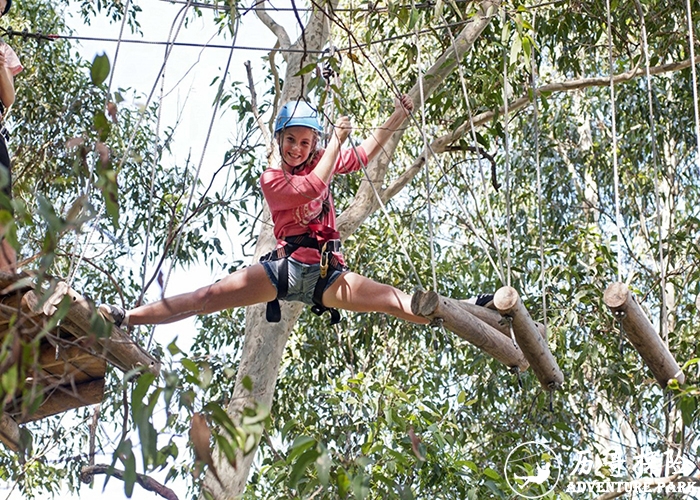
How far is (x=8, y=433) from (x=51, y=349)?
359mm

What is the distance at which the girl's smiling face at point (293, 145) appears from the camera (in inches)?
124

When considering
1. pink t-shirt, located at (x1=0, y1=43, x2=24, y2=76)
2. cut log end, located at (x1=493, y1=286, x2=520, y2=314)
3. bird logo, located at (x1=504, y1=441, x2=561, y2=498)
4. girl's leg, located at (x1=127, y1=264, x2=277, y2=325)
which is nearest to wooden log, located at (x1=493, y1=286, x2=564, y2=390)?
cut log end, located at (x1=493, y1=286, x2=520, y2=314)

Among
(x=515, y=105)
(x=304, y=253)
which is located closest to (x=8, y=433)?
(x=304, y=253)

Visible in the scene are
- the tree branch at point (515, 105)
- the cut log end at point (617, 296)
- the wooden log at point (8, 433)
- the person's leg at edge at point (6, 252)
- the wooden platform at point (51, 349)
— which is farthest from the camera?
the tree branch at point (515, 105)

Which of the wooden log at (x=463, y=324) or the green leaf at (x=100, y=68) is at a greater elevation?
the wooden log at (x=463, y=324)

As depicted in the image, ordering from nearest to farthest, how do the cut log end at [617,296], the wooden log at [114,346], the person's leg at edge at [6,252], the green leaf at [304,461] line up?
the green leaf at [304,461]
the person's leg at edge at [6,252]
the wooden log at [114,346]
the cut log end at [617,296]

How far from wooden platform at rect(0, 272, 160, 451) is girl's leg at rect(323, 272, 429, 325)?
0.67m

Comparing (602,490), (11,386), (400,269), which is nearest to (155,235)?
(400,269)

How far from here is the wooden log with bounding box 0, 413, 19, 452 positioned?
9.48 feet

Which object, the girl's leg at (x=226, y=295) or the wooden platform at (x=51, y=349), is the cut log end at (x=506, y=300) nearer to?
the girl's leg at (x=226, y=295)

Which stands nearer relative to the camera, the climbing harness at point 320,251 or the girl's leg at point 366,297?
the girl's leg at point 366,297

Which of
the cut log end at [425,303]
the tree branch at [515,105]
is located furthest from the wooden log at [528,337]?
the tree branch at [515,105]

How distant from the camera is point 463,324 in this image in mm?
2742

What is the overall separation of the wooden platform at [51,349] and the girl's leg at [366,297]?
67cm
